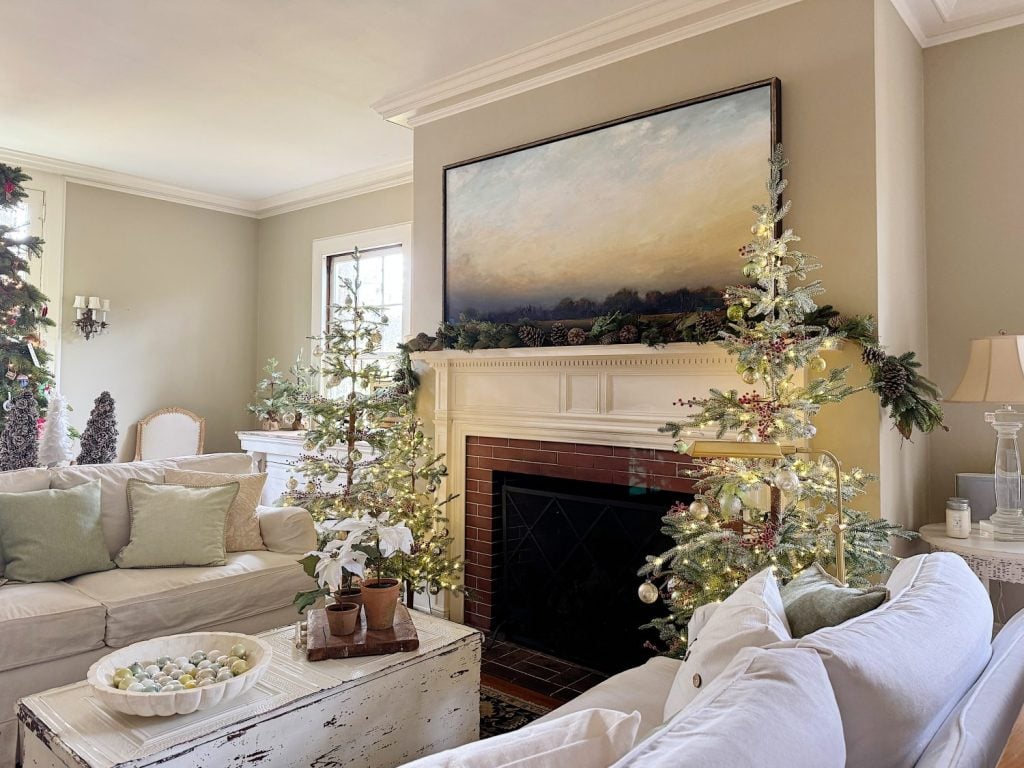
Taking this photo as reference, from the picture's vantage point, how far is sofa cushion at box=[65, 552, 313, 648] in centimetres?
268

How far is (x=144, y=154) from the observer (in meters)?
5.03

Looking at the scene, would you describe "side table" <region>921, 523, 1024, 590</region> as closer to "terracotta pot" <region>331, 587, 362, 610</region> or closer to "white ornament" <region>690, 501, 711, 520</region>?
"white ornament" <region>690, 501, 711, 520</region>

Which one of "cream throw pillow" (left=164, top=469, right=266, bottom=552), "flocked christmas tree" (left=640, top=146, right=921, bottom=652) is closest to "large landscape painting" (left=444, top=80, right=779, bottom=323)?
"flocked christmas tree" (left=640, top=146, right=921, bottom=652)

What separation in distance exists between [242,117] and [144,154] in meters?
1.20

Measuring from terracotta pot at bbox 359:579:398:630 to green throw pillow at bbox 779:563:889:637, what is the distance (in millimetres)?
1177

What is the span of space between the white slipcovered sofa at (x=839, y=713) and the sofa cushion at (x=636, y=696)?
425 millimetres

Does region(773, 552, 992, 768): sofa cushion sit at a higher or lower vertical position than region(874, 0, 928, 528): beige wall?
lower

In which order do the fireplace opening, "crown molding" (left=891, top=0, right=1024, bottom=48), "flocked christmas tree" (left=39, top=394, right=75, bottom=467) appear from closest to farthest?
"crown molding" (left=891, top=0, right=1024, bottom=48), the fireplace opening, "flocked christmas tree" (left=39, top=394, right=75, bottom=467)

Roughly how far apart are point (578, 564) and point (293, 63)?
2838mm

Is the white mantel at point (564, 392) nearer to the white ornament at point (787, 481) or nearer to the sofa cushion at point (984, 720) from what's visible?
the white ornament at point (787, 481)

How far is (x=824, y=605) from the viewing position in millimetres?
1470

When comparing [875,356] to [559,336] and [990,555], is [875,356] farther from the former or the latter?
[559,336]

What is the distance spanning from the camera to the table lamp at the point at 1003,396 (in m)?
2.50

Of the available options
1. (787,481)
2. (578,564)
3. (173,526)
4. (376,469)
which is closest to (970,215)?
(787,481)
